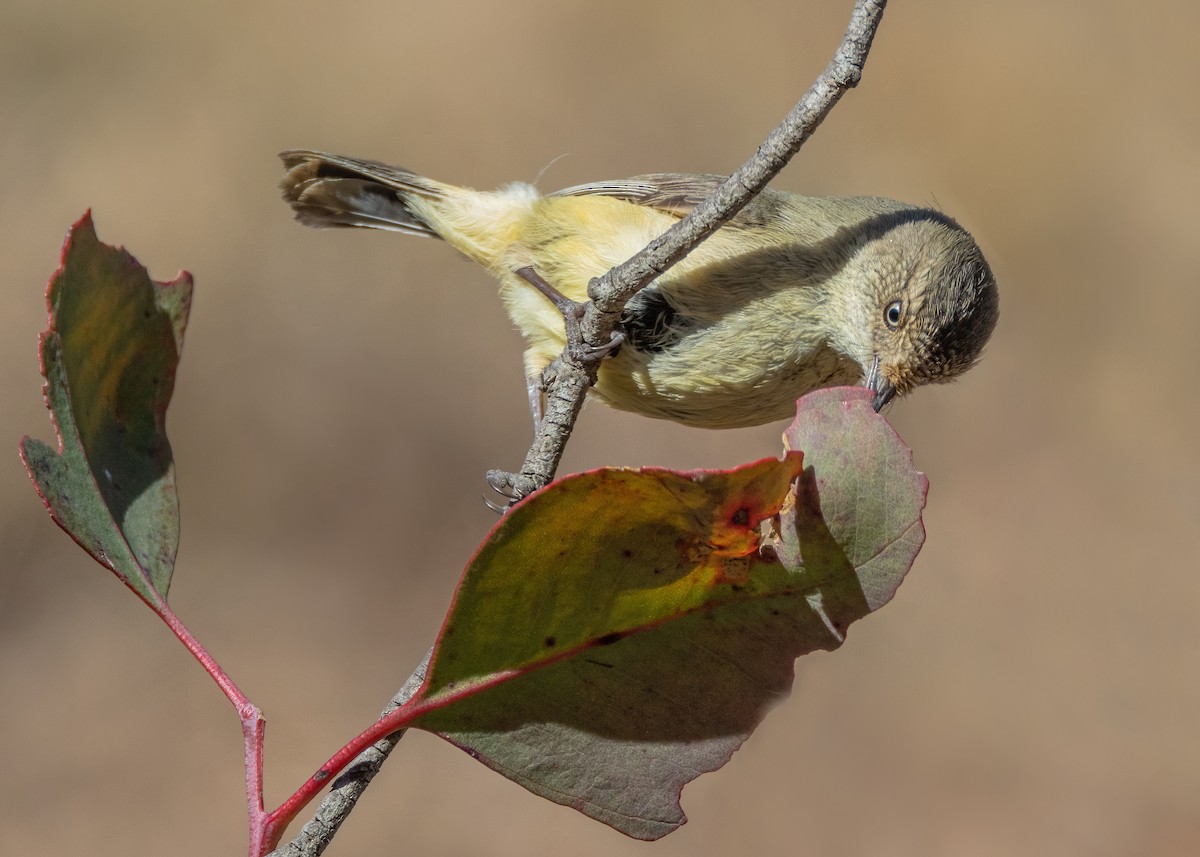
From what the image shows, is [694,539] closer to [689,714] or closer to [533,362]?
[689,714]

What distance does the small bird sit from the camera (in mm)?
2979

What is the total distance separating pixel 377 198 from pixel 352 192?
9 cm

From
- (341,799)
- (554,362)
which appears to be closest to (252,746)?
(341,799)

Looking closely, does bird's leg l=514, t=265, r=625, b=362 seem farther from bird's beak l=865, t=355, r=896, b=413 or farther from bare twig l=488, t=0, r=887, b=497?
bird's beak l=865, t=355, r=896, b=413

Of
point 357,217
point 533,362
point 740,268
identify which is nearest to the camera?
point 740,268

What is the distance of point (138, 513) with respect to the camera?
132 centimetres

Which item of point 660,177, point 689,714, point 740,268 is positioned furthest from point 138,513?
point 660,177

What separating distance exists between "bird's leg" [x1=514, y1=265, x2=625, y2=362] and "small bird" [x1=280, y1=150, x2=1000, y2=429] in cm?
5

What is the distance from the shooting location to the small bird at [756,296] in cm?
298

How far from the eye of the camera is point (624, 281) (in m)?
1.88

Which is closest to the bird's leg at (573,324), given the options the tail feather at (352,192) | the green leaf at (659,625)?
the tail feather at (352,192)

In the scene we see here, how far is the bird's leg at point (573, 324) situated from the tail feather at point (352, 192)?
0.85 m

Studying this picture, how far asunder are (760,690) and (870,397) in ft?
1.00

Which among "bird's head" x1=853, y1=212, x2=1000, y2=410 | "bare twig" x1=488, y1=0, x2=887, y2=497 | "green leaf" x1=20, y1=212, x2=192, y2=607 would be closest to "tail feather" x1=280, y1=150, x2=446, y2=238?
"bird's head" x1=853, y1=212, x2=1000, y2=410
